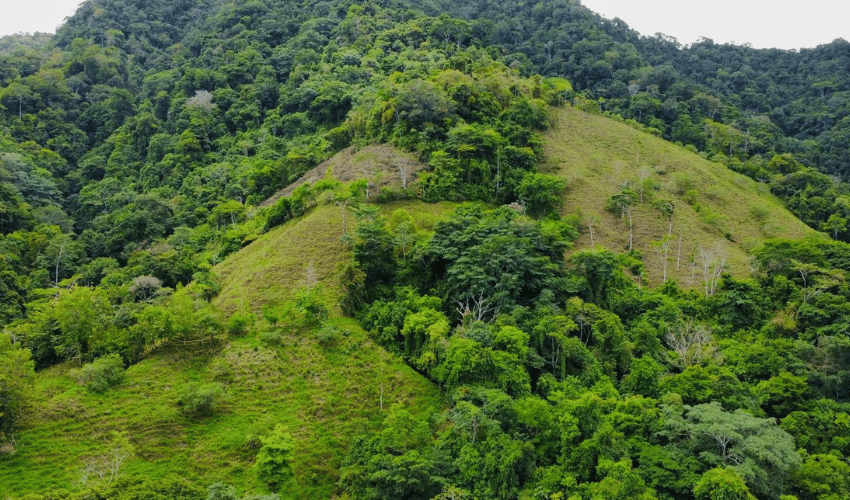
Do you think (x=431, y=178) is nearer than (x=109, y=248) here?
Yes

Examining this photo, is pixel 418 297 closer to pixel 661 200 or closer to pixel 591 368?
pixel 591 368

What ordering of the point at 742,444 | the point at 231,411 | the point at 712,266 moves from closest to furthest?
the point at 742,444, the point at 231,411, the point at 712,266

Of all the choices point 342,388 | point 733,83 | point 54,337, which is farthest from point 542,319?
point 733,83

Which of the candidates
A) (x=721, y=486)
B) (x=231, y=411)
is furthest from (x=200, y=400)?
(x=721, y=486)

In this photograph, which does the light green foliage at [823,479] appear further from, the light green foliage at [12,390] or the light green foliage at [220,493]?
the light green foliage at [12,390]

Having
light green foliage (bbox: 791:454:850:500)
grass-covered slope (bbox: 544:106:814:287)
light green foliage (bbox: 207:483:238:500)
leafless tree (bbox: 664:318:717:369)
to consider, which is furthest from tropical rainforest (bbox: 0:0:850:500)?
light green foliage (bbox: 207:483:238:500)

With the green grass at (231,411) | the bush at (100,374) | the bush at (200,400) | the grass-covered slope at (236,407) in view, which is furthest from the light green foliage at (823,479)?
the bush at (100,374)

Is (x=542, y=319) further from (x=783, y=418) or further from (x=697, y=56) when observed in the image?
(x=697, y=56)

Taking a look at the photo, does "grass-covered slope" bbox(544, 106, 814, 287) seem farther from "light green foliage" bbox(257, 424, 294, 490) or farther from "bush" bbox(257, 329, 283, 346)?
"light green foliage" bbox(257, 424, 294, 490)
